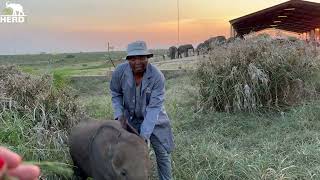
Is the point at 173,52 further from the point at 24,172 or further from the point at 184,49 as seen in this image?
the point at 24,172

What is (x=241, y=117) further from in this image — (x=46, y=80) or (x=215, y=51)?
(x=46, y=80)

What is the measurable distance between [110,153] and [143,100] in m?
0.89

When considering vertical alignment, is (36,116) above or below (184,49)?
below

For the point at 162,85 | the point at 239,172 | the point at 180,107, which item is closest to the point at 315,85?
the point at 180,107

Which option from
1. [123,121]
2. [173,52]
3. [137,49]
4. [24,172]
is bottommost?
[123,121]

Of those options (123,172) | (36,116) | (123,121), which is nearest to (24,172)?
(123,172)

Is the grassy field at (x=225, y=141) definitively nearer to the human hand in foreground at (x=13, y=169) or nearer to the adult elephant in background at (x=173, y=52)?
the human hand in foreground at (x=13, y=169)

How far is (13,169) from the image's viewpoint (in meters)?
0.91

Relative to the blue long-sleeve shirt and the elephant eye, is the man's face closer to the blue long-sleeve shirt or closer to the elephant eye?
the blue long-sleeve shirt

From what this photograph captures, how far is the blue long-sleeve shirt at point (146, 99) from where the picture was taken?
220 inches

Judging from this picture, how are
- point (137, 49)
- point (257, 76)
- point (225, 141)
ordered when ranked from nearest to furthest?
point (137, 49)
point (225, 141)
point (257, 76)

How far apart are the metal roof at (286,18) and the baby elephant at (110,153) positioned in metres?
16.7

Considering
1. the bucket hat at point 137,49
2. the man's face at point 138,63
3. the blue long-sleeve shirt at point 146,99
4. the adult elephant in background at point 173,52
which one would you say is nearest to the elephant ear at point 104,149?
the blue long-sleeve shirt at point 146,99

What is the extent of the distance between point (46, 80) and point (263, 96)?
222 inches
